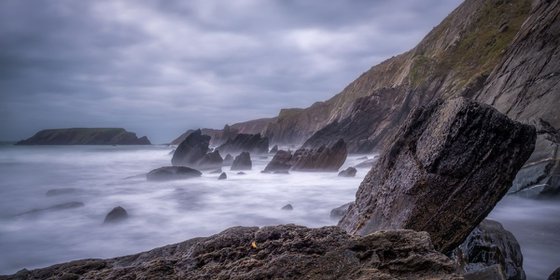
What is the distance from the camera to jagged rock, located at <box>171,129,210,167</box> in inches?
1314

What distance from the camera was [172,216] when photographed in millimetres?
13547

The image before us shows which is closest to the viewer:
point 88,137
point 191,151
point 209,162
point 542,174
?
point 542,174

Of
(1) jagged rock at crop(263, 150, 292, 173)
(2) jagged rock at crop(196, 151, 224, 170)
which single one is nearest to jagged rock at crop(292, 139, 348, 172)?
(1) jagged rock at crop(263, 150, 292, 173)

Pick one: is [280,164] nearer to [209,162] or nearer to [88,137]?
[209,162]

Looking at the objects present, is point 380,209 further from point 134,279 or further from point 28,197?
point 28,197

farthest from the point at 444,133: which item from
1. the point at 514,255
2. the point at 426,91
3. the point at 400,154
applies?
the point at 426,91

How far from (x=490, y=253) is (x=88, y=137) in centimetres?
14845

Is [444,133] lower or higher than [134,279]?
higher

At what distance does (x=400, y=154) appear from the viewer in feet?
20.5

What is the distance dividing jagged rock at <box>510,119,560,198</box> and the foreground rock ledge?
12.0 meters

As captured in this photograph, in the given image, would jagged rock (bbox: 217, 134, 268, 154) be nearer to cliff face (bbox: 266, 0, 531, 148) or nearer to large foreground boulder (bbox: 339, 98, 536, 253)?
cliff face (bbox: 266, 0, 531, 148)

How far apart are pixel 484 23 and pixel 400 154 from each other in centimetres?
4315

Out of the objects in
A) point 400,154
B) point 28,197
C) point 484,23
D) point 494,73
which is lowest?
point 28,197

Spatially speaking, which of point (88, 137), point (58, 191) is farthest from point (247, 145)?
point (88, 137)
